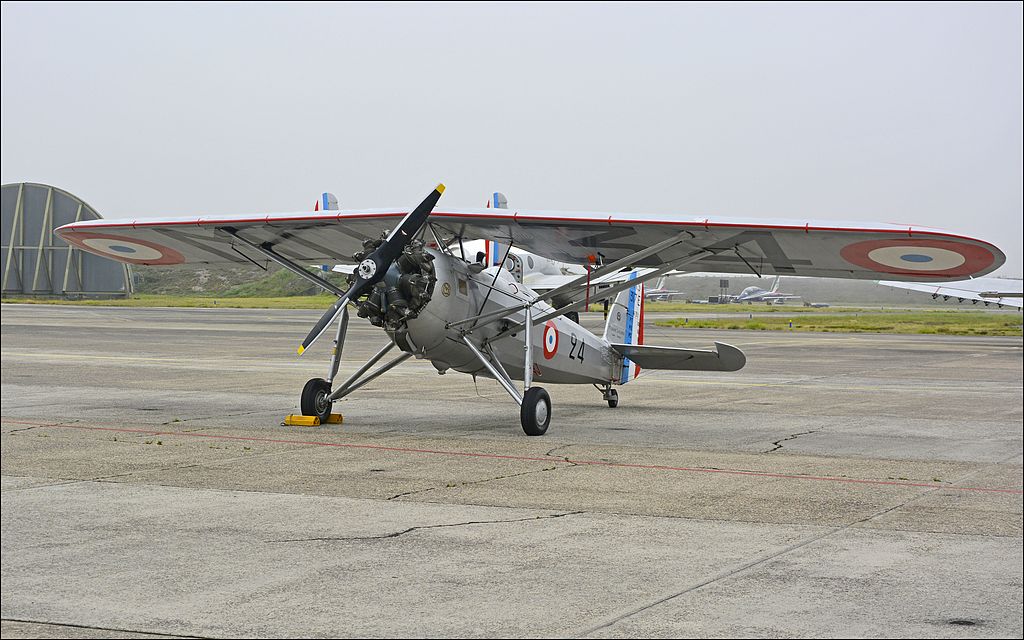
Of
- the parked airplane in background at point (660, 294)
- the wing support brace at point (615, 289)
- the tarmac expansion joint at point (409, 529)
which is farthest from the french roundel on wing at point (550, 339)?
the parked airplane in background at point (660, 294)

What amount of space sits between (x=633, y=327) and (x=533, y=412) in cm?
604

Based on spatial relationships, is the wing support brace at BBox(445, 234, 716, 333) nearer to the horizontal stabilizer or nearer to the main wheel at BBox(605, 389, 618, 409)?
the horizontal stabilizer

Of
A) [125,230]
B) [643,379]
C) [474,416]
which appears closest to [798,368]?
[643,379]

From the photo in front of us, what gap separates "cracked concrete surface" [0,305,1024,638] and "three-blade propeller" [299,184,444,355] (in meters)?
1.51

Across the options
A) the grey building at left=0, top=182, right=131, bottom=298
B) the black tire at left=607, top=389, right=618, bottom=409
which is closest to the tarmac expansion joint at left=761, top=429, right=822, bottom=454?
the black tire at left=607, top=389, right=618, bottom=409

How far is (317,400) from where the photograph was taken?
1463cm

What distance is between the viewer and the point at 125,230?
16438 millimetres

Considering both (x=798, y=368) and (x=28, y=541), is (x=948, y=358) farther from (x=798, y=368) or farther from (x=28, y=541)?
(x=28, y=541)

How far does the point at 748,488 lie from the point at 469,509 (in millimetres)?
2913

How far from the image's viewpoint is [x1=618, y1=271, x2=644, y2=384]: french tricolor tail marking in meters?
19.2

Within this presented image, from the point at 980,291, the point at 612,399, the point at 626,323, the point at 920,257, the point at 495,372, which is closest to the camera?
the point at 920,257

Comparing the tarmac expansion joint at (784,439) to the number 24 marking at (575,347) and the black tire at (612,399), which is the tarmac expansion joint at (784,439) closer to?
the number 24 marking at (575,347)

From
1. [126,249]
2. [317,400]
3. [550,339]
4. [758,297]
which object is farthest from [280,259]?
[758,297]

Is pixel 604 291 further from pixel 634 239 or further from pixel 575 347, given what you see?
pixel 575 347
